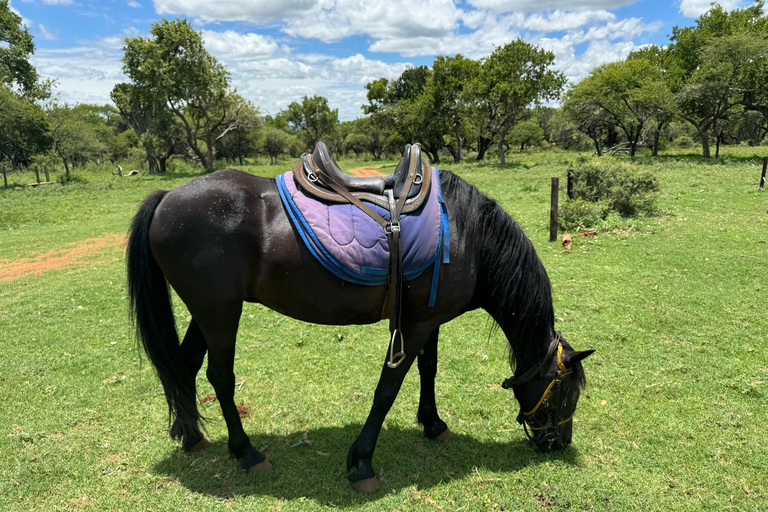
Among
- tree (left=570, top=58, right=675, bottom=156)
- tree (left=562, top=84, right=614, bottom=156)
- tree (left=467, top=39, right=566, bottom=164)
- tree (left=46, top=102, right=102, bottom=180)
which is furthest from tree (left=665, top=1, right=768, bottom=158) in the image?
tree (left=46, top=102, right=102, bottom=180)

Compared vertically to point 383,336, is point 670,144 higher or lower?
higher

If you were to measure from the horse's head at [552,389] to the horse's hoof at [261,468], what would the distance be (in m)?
1.78

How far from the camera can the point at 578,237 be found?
9055mm

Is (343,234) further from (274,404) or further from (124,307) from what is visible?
(124,307)

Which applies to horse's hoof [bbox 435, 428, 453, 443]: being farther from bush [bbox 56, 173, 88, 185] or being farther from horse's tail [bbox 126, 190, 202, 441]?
bush [bbox 56, 173, 88, 185]

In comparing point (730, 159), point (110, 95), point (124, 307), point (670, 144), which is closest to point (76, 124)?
point (110, 95)

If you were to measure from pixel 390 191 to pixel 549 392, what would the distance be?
171 centimetres

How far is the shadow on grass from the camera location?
110 inches

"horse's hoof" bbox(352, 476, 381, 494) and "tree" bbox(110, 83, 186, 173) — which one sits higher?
"tree" bbox(110, 83, 186, 173)

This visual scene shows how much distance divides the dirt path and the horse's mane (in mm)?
7952

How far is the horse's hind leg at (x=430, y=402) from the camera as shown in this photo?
10.7ft

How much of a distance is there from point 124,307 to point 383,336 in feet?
13.4

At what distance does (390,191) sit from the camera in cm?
269

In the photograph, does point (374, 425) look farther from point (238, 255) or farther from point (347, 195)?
point (347, 195)
